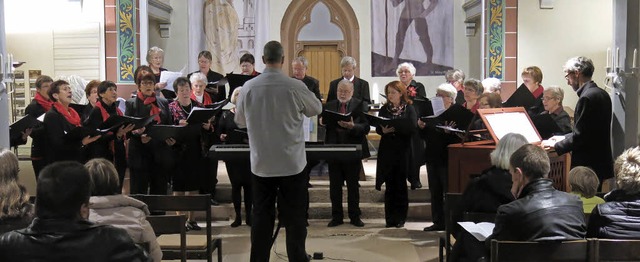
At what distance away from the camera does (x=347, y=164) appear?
7.31m

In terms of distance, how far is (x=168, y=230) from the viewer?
4.12m

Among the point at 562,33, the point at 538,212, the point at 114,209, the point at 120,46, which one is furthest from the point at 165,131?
the point at 562,33

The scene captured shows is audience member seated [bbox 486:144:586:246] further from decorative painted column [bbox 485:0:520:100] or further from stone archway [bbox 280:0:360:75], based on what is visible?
stone archway [bbox 280:0:360:75]

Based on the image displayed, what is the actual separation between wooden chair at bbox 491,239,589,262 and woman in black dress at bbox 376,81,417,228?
369 centimetres

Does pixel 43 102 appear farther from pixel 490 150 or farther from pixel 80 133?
pixel 490 150

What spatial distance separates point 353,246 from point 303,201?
175 centimetres

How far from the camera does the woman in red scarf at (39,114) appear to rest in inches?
255

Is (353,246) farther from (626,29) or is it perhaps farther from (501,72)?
(501,72)

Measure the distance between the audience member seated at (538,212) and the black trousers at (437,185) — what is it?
336cm

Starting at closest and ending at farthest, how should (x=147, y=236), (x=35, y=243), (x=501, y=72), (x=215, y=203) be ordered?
1. (x=35, y=243)
2. (x=147, y=236)
3. (x=215, y=203)
4. (x=501, y=72)

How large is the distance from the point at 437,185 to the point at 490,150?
47.3 inches

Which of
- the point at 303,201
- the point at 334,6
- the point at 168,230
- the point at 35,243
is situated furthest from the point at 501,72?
the point at 35,243

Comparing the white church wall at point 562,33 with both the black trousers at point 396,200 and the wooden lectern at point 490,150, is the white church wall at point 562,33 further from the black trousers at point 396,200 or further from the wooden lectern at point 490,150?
the wooden lectern at point 490,150

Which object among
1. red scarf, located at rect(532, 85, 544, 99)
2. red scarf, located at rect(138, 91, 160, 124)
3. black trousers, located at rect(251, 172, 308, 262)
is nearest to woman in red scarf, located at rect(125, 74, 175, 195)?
red scarf, located at rect(138, 91, 160, 124)
